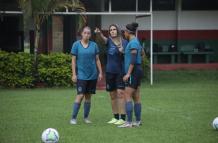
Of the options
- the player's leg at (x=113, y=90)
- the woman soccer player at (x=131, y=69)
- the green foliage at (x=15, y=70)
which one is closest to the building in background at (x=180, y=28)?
the green foliage at (x=15, y=70)

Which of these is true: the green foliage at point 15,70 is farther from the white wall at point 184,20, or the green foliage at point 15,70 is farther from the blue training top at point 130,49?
the white wall at point 184,20

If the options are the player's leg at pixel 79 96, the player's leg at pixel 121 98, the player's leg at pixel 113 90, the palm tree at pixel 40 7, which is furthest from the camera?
the palm tree at pixel 40 7

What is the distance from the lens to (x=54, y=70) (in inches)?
743

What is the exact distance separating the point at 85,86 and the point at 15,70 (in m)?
7.66

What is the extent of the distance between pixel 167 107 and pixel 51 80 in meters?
5.82

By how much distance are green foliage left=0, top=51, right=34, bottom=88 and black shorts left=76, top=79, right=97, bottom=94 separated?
743cm

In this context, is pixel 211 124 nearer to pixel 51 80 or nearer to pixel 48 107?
pixel 48 107

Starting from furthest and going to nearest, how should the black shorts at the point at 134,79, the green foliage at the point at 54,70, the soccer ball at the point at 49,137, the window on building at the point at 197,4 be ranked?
the window on building at the point at 197,4
the green foliage at the point at 54,70
the black shorts at the point at 134,79
the soccer ball at the point at 49,137

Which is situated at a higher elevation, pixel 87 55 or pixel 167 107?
pixel 87 55

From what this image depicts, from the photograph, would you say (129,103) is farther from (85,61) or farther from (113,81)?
(85,61)

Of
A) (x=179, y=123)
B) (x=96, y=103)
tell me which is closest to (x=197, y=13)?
(x=96, y=103)

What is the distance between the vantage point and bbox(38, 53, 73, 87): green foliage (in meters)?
18.9

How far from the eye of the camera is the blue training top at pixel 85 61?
37.6 ft

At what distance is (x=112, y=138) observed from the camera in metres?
9.95
